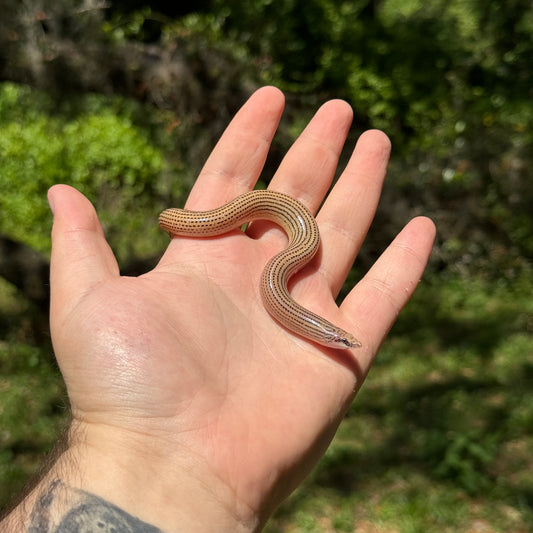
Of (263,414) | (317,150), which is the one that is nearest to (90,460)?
(263,414)

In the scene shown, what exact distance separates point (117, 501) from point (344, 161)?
8.23 m

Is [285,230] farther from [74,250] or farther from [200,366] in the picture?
[74,250]

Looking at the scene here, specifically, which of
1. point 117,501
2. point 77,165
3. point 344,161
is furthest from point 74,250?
point 77,165

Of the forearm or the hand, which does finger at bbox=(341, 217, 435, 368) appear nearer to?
the hand

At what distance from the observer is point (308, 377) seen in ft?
15.2

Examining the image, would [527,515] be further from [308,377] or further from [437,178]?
[437,178]

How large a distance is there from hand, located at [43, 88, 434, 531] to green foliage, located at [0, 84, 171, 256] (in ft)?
19.6

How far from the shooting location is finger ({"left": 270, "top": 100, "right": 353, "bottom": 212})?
623 cm

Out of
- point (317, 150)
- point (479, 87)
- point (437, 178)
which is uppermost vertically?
point (317, 150)

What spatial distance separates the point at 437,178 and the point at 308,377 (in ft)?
23.5

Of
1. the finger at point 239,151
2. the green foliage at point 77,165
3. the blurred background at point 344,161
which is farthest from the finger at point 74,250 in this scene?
the green foliage at point 77,165

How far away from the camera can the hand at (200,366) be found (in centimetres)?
377

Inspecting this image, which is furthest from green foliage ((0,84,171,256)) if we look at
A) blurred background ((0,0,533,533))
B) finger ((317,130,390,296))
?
finger ((317,130,390,296))

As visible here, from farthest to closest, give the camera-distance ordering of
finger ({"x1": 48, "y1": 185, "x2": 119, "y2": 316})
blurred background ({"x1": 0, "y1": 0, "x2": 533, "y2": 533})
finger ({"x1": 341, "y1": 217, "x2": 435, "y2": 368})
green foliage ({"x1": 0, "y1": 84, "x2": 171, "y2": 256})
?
1. green foliage ({"x1": 0, "y1": 84, "x2": 171, "y2": 256})
2. blurred background ({"x1": 0, "y1": 0, "x2": 533, "y2": 533})
3. finger ({"x1": 341, "y1": 217, "x2": 435, "y2": 368})
4. finger ({"x1": 48, "y1": 185, "x2": 119, "y2": 316})
